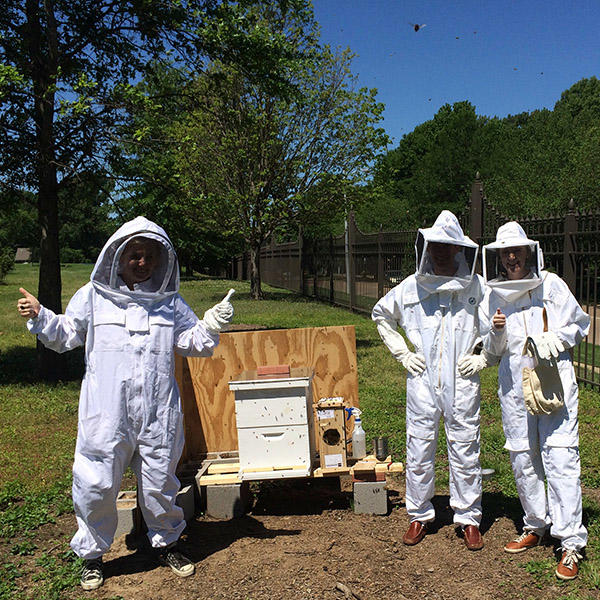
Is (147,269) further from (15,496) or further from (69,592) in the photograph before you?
(15,496)

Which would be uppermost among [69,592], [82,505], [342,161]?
[342,161]

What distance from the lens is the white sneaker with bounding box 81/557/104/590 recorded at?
3.62 m

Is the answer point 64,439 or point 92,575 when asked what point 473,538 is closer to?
point 92,575

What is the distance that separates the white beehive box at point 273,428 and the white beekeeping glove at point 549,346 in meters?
1.50

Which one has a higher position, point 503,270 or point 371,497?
point 503,270

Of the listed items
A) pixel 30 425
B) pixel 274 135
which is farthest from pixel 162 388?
pixel 274 135

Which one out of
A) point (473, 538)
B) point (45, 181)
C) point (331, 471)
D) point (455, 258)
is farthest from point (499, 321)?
point (45, 181)

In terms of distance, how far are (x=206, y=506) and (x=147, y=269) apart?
1955mm

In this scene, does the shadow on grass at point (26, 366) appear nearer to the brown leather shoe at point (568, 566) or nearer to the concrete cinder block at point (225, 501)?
the concrete cinder block at point (225, 501)

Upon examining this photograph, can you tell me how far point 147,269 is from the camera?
12.7 ft

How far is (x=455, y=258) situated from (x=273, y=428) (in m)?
1.65

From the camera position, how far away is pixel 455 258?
13.3 feet

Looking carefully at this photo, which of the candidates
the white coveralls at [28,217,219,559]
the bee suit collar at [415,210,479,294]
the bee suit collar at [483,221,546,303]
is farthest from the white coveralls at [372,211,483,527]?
the white coveralls at [28,217,219,559]

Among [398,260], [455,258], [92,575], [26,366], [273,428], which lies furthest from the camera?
[398,260]
